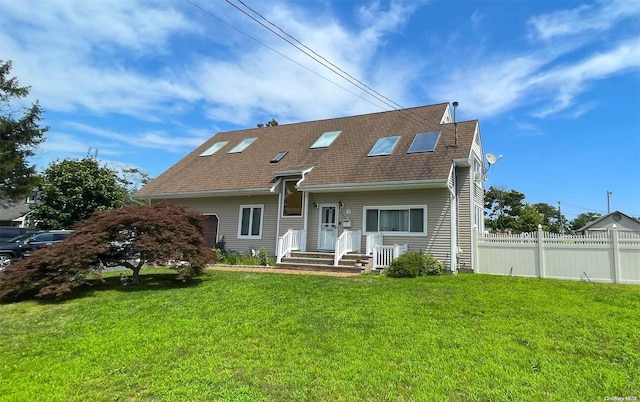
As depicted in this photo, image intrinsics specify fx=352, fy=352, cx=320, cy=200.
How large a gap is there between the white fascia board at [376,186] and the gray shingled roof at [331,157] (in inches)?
4.9

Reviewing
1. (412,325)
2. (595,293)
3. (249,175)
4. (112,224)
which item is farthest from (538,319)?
(249,175)

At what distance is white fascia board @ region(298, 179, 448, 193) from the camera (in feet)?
40.0

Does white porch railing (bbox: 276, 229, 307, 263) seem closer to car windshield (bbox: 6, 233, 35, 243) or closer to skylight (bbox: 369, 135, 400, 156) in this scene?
skylight (bbox: 369, 135, 400, 156)

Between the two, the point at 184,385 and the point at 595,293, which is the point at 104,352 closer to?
the point at 184,385

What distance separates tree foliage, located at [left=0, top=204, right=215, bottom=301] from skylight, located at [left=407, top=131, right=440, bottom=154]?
8.83m

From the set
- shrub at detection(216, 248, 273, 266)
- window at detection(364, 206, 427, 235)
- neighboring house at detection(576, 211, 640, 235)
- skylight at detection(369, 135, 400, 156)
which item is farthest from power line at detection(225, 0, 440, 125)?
neighboring house at detection(576, 211, 640, 235)

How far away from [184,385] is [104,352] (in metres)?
1.81

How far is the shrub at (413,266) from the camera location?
10977 millimetres

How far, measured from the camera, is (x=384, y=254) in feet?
40.6

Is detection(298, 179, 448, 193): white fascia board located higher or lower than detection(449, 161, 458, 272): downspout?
higher

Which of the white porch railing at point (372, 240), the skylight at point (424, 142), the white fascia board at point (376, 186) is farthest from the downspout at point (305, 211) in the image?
the skylight at point (424, 142)

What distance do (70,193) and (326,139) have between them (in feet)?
68.9

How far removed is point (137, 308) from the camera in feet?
23.4

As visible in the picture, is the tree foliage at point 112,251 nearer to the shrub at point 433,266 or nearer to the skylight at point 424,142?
the shrub at point 433,266
